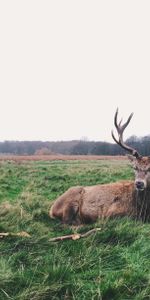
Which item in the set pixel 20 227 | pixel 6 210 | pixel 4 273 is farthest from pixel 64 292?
pixel 6 210

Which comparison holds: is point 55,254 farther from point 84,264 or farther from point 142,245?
point 142,245

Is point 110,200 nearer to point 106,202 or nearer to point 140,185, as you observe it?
point 106,202

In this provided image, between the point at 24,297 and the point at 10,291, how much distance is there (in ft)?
0.62

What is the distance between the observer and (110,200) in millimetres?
8031

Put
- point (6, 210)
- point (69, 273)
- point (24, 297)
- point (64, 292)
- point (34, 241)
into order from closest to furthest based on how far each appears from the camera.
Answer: point (24, 297), point (64, 292), point (69, 273), point (34, 241), point (6, 210)

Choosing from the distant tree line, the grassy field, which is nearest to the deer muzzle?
the grassy field

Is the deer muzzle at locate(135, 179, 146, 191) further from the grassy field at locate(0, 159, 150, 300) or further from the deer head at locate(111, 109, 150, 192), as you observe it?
the grassy field at locate(0, 159, 150, 300)

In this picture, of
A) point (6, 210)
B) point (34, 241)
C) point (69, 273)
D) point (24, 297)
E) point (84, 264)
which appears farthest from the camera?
point (6, 210)

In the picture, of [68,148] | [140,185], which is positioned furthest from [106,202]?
[68,148]

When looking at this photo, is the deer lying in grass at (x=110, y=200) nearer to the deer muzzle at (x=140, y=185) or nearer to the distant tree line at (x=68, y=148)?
the deer muzzle at (x=140, y=185)

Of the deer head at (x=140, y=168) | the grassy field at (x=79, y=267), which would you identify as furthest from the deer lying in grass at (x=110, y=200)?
the grassy field at (x=79, y=267)

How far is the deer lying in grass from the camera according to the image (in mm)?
7801

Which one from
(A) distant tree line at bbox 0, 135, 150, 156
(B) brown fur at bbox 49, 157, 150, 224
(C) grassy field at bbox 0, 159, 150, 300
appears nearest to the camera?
(C) grassy field at bbox 0, 159, 150, 300

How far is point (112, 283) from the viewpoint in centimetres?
381
